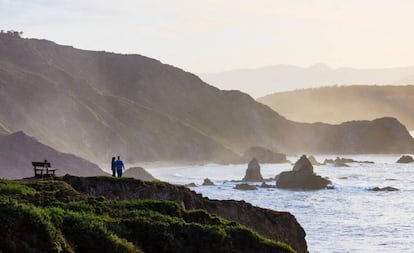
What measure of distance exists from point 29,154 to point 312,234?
55946 mm

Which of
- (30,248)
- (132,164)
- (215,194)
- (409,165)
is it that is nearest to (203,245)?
(30,248)

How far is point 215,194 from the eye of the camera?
305ft

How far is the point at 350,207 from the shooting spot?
76.2 metres

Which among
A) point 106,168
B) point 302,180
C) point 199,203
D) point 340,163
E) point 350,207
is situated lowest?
point 350,207

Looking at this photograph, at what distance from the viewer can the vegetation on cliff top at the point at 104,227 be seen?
18.2 meters

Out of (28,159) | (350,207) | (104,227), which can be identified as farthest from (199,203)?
(28,159)

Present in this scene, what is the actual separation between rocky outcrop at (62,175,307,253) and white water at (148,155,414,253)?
631 inches

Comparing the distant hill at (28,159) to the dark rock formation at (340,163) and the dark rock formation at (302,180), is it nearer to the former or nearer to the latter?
the dark rock formation at (302,180)

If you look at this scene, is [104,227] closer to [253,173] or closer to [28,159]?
A: [28,159]

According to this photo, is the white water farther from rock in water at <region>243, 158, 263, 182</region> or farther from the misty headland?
rock in water at <region>243, 158, 263, 182</region>

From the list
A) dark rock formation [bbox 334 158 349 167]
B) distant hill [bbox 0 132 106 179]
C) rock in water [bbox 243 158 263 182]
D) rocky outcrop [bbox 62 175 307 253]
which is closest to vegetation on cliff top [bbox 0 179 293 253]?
rocky outcrop [bbox 62 175 307 253]

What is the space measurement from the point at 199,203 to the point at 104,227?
11457 millimetres

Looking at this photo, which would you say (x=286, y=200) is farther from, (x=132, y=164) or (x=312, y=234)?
(x=132, y=164)

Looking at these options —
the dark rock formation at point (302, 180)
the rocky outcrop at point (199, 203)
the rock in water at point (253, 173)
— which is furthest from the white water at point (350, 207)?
the rocky outcrop at point (199, 203)
